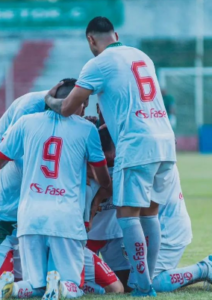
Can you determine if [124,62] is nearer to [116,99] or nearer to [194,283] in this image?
[116,99]

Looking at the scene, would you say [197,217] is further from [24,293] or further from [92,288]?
[24,293]

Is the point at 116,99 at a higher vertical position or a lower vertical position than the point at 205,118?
higher

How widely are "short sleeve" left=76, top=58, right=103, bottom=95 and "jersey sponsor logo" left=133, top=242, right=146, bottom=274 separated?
41.0 inches

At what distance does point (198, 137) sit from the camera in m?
28.6

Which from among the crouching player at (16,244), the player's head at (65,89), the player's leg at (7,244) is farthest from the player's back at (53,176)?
the player's leg at (7,244)

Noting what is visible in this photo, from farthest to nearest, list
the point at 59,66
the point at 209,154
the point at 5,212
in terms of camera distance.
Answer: the point at 59,66, the point at 209,154, the point at 5,212

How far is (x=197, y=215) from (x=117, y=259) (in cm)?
455

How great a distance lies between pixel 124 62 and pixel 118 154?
614mm

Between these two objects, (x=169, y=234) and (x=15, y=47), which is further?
(x=15, y=47)

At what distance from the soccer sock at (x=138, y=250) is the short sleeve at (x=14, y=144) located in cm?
85

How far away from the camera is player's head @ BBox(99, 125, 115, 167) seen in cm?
567

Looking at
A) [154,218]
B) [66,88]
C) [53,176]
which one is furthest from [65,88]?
[154,218]

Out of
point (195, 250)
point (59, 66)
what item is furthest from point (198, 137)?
point (195, 250)

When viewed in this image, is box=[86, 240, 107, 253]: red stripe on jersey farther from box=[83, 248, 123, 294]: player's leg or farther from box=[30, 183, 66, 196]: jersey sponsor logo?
box=[30, 183, 66, 196]: jersey sponsor logo
